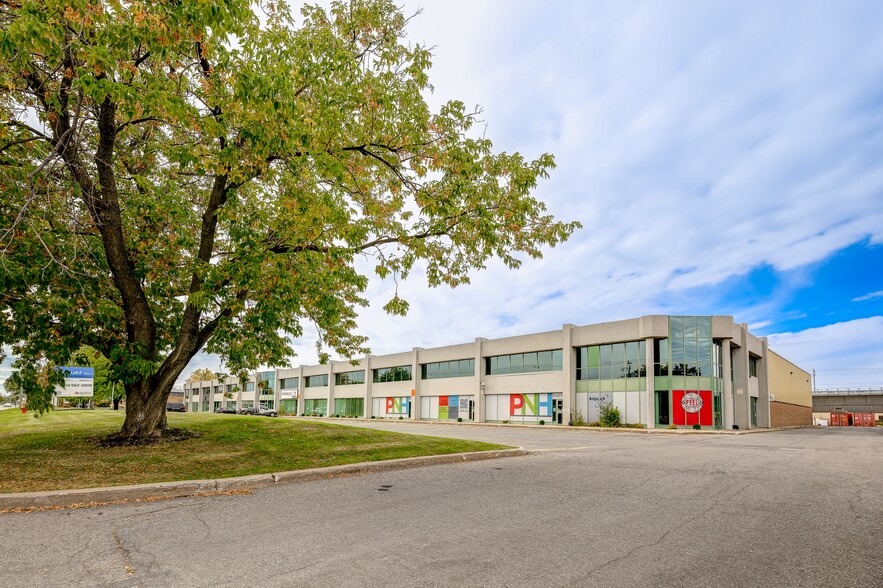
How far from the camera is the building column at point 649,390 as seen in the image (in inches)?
1439

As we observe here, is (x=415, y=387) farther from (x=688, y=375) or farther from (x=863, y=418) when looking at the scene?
(x=863, y=418)

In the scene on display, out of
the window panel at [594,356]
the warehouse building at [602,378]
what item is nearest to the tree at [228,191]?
the warehouse building at [602,378]

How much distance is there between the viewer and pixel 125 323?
41.8 ft

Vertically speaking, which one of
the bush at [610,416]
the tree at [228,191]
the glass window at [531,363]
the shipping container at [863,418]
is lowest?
the shipping container at [863,418]

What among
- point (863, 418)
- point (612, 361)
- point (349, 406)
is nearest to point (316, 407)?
point (349, 406)

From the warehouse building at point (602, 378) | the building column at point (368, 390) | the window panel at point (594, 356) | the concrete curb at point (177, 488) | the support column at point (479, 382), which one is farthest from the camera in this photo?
the building column at point (368, 390)

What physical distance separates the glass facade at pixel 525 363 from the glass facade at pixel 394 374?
473 inches

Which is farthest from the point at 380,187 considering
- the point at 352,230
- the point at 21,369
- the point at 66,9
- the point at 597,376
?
the point at 597,376

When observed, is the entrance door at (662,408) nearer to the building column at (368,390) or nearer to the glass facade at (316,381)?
the building column at (368,390)

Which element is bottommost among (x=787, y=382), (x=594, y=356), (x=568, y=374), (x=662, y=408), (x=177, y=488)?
(x=662, y=408)

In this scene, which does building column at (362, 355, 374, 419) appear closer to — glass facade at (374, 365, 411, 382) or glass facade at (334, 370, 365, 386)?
glass facade at (374, 365, 411, 382)

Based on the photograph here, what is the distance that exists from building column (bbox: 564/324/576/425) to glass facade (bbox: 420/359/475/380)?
1054cm

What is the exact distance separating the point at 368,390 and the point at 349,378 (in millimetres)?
5140

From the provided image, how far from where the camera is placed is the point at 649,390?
1455 inches
